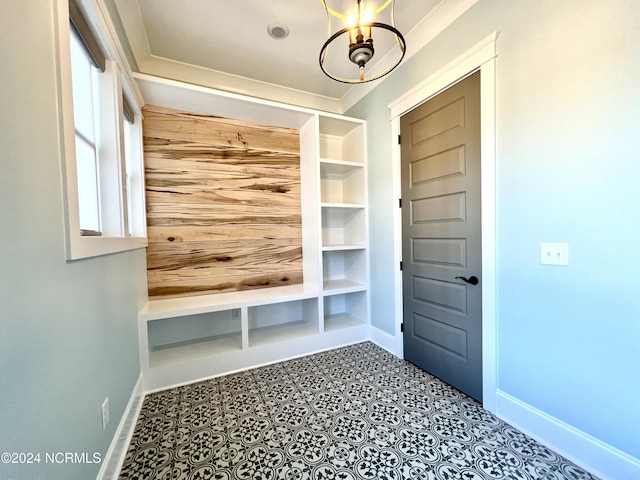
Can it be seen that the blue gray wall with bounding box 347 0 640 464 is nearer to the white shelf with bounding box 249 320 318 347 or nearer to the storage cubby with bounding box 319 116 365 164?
the storage cubby with bounding box 319 116 365 164

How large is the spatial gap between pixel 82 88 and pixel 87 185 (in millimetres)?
553

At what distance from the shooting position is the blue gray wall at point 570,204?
47.7 inches

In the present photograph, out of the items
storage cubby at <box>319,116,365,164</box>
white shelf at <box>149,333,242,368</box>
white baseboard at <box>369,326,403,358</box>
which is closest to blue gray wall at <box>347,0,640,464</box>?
white baseboard at <box>369,326,403,358</box>

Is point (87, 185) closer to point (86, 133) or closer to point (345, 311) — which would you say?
point (86, 133)

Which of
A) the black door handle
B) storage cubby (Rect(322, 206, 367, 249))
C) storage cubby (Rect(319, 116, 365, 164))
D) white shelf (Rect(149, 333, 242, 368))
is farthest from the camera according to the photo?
storage cubby (Rect(322, 206, 367, 249))

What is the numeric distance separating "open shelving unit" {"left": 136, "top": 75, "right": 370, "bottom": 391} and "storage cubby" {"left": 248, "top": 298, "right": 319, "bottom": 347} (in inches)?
0.5

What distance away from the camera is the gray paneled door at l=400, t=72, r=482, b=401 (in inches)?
74.5

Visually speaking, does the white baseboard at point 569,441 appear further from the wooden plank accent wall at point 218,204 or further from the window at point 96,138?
the window at point 96,138

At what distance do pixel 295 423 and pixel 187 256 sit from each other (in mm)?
1933

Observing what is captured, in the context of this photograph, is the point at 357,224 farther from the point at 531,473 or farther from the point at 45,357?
the point at 45,357

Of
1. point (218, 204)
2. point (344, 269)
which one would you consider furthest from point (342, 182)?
point (218, 204)

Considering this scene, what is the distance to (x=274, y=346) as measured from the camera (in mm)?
2588

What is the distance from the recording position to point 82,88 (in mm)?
1469

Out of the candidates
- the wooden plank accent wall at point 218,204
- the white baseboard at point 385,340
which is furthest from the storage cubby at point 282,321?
the white baseboard at point 385,340
